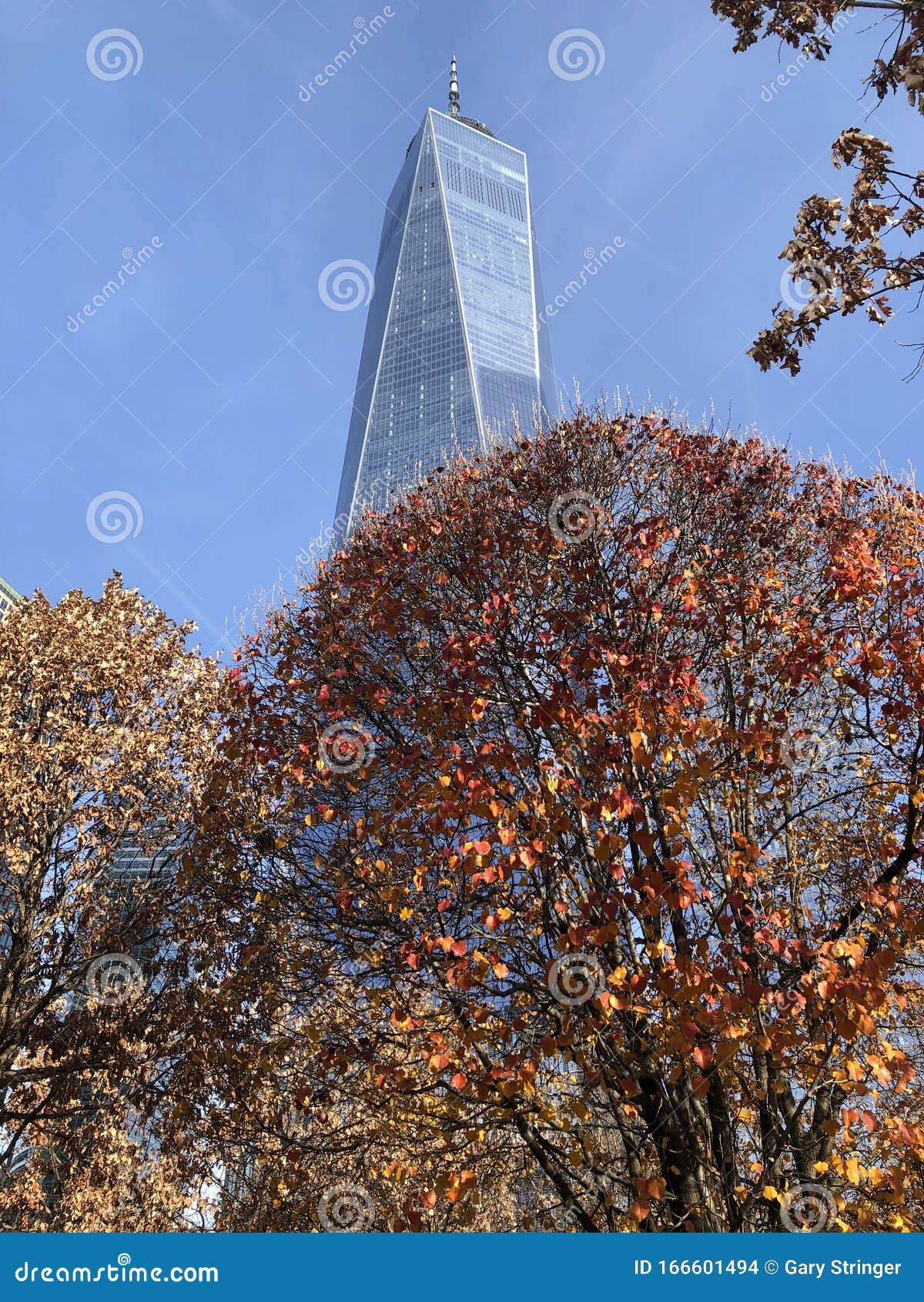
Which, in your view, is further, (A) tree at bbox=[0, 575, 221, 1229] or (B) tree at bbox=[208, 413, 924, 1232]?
(A) tree at bbox=[0, 575, 221, 1229]

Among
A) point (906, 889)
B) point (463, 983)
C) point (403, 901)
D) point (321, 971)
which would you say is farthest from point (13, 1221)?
point (906, 889)

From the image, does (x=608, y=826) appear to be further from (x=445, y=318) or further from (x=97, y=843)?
(x=445, y=318)

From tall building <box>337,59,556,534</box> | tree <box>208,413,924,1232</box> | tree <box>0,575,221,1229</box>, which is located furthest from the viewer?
tall building <box>337,59,556,534</box>

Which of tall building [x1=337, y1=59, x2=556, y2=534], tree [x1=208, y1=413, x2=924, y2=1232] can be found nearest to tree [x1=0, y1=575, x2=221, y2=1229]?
tree [x1=208, y1=413, x2=924, y2=1232]

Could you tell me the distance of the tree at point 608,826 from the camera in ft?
23.1

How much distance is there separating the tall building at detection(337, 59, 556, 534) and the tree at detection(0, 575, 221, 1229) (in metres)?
Answer: 114

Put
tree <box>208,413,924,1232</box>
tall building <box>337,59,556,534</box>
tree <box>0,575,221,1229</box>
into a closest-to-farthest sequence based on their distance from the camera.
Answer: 1. tree <box>208,413,924,1232</box>
2. tree <box>0,575,221,1229</box>
3. tall building <box>337,59,556,534</box>

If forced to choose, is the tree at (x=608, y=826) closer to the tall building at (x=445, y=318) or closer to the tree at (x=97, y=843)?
the tree at (x=97, y=843)

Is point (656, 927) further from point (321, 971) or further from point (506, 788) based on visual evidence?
point (321, 971)

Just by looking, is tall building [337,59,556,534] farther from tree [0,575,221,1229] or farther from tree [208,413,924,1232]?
tree [208,413,924,1232]

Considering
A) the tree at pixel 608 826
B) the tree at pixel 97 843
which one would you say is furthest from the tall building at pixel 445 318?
the tree at pixel 608 826

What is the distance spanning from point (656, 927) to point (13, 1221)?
2012 centimetres

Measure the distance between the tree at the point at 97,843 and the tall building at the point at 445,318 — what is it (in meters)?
114

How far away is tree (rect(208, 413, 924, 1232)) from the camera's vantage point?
7.04 meters
